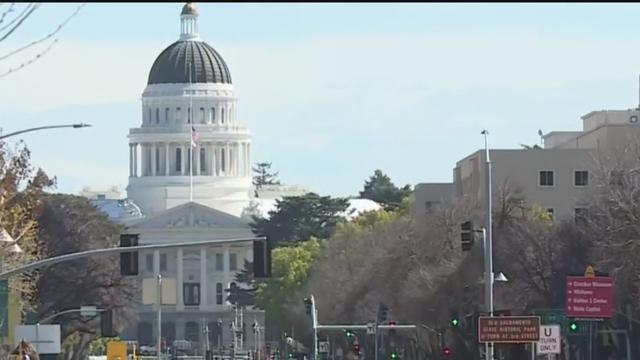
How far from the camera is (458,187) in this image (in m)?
135

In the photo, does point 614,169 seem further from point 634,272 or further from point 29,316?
point 29,316

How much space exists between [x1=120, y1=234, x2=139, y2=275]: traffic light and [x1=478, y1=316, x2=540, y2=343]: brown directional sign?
30.4 ft

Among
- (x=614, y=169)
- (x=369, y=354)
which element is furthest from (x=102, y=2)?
(x=369, y=354)

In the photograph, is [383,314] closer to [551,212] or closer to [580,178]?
[551,212]

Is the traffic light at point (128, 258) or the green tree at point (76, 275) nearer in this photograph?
the traffic light at point (128, 258)

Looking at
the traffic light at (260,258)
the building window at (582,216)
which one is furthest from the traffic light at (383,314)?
the traffic light at (260,258)

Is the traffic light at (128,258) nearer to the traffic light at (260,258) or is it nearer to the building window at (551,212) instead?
the traffic light at (260,258)

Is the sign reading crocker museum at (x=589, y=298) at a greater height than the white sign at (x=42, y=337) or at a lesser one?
greater

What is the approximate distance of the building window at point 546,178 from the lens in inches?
4803

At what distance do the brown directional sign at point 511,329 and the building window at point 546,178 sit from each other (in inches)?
2696

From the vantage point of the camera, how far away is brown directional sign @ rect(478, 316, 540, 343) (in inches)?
2099

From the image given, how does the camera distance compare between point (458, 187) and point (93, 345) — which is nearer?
Result: point (458, 187)

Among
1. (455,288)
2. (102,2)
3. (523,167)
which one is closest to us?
(102,2)

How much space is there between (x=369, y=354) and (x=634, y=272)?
215 ft
